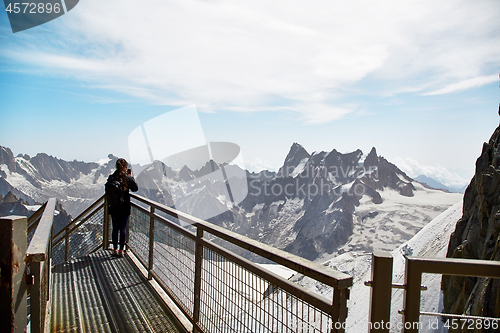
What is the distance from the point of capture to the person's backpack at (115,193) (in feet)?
18.4

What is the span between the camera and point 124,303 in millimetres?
3939

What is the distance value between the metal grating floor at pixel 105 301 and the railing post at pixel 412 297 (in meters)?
2.42

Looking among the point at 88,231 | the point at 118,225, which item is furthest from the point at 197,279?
the point at 88,231

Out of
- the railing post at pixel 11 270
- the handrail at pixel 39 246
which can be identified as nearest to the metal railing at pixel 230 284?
the handrail at pixel 39 246

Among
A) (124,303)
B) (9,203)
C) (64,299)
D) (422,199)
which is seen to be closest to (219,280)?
A: (124,303)

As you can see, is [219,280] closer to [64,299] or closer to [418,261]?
[418,261]

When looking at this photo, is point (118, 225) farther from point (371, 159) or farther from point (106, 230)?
point (371, 159)

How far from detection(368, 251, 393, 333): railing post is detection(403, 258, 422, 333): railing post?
124 mm

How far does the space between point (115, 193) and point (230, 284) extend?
3.88 meters

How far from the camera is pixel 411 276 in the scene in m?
1.61

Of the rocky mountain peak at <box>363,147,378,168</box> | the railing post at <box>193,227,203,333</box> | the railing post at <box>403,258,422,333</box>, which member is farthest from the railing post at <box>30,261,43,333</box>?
the rocky mountain peak at <box>363,147,378,168</box>

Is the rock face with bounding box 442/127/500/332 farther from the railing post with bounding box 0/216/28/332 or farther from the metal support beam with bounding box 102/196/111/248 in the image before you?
the railing post with bounding box 0/216/28/332

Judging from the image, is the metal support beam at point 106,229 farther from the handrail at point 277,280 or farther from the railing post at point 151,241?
the handrail at point 277,280

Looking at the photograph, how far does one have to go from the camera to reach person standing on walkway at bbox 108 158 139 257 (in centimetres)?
572
